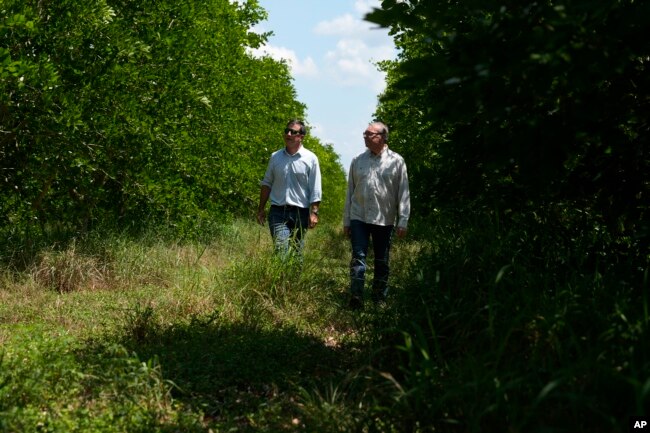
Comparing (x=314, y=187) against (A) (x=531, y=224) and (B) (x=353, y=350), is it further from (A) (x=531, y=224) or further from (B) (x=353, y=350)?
(A) (x=531, y=224)

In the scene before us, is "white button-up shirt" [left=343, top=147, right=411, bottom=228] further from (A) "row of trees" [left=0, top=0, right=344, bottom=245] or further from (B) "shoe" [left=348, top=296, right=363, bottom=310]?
(A) "row of trees" [left=0, top=0, right=344, bottom=245]

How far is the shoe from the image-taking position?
661cm

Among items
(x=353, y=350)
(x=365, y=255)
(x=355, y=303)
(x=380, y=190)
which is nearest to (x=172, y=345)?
(x=353, y=350)

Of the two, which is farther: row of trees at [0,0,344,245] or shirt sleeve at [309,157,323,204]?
shirt sleeve at [309,157,323,204]

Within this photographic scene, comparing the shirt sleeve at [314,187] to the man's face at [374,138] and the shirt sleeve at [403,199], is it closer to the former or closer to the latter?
the man's face at [374,138]

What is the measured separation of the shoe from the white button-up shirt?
0.82 m

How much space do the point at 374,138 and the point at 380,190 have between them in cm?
55

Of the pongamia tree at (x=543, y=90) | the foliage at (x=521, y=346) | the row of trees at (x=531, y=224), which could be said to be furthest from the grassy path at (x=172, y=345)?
the pongamia tree at (x=543, y=90)

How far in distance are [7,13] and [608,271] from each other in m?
6.12

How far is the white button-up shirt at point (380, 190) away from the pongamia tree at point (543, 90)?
212cm

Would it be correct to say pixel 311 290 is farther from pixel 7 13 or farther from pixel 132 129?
pixel 7 13

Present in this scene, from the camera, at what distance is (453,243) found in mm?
5312

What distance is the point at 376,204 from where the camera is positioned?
686 centimetres

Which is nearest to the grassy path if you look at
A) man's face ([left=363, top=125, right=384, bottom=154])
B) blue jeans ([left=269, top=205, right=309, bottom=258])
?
blue jeans ([left=269, top=205, right=309, bottom=258])
